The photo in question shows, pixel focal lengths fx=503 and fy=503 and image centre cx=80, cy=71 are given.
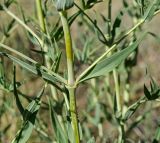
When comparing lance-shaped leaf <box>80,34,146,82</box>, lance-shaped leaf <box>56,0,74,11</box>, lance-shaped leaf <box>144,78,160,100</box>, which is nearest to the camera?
lance-shaped leaf <box>56,0,74,11</box>

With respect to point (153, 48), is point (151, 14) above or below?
above

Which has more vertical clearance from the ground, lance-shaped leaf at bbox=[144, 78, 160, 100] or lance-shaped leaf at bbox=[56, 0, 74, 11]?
lance-shaped leaf at bbox=[56, 0, 74, 11]

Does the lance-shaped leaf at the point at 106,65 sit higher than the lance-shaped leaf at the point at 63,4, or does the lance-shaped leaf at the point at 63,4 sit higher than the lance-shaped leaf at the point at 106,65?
the lance-shaped leaf at the point at 63,4

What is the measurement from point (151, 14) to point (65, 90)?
22cm

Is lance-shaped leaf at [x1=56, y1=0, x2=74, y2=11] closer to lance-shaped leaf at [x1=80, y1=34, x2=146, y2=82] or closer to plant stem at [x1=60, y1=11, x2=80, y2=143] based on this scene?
plant stem at [x1=60, y1=11, x2=80, y2=143]

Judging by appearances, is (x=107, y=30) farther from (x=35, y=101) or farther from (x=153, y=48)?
(x=153, y=48)

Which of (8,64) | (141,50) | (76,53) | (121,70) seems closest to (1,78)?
(76,53)

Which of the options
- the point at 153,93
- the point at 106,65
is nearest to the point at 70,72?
the point at 106,65

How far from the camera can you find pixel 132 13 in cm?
151

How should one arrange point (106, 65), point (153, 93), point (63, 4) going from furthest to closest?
point (153, 93)
point (106, 65)
point (63, 4)

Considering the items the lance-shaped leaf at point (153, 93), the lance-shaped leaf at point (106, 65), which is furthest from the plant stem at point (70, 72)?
the lance-shaped leaf at point (153, 93)

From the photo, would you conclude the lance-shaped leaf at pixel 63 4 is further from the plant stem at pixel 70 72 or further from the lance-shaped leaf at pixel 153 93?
the lance-shaped leaf at pixel 153 93

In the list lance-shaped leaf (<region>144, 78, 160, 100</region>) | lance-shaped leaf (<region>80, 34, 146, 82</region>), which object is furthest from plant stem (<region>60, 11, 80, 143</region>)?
lance-shaped leaf (<region>144, 78, 160, 100</region>)

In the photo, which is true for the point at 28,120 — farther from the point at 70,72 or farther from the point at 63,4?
the point at 63,4
